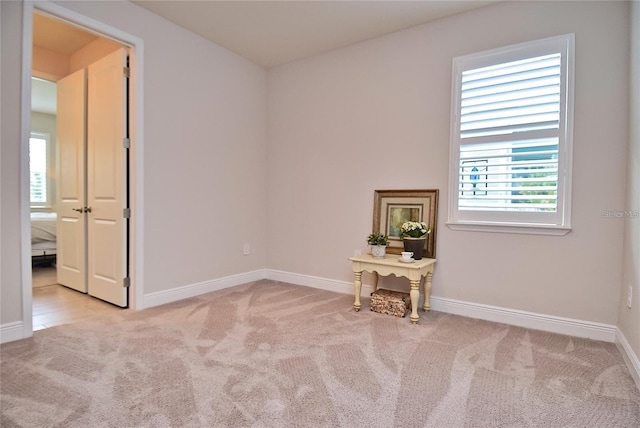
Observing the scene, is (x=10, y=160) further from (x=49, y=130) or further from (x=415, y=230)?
(x=49, y=130)

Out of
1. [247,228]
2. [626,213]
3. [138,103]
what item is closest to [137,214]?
[138,103]

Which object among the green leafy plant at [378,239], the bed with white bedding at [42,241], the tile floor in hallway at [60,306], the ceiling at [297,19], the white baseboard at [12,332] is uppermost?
the ceiling at [297,19]

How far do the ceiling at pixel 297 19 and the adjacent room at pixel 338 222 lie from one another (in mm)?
27

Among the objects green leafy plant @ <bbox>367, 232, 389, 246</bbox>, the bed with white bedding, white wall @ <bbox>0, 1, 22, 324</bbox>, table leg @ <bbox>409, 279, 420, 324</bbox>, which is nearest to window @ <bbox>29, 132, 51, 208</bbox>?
the bed with white bedding

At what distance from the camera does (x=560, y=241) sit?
8.72 feet

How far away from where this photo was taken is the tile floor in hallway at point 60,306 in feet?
9.38

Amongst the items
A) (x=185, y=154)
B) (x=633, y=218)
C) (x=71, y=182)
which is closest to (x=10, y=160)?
(x=185, y=154)

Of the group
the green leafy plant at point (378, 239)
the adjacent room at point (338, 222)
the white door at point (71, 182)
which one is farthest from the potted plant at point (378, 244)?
the white door at point (71, 182)

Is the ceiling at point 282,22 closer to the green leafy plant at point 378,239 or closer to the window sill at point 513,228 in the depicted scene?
the window sill at point 513,228

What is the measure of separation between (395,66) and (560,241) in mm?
2130

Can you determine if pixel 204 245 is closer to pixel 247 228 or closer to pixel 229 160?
pixel 247 228

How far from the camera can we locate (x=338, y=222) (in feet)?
12.6

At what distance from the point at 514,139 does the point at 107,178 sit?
363 centimetres

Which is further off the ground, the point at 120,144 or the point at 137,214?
the point at 120,144
